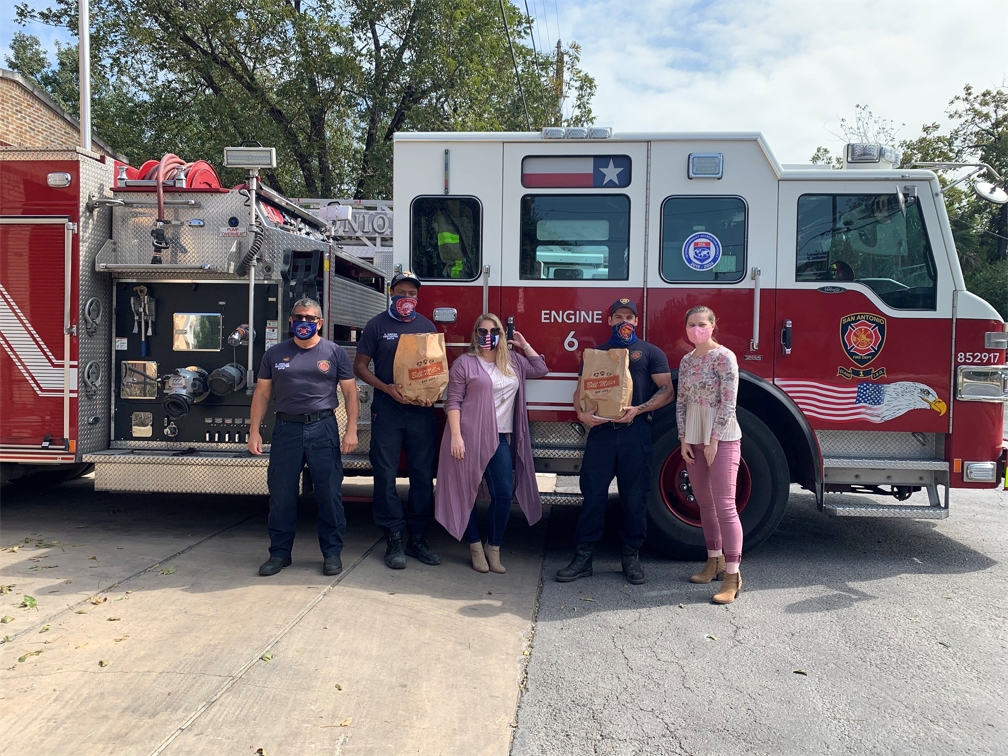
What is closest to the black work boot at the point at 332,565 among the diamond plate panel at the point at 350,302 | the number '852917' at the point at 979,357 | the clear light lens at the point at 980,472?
the diamond plate panel at the point at 350,302

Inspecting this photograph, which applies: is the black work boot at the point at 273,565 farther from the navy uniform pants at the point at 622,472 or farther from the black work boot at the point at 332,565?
the navy uniform pants at the point at 622,472

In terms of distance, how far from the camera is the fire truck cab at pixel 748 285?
5258 mm

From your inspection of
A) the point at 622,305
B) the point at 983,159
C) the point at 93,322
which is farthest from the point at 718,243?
the point at 983,159

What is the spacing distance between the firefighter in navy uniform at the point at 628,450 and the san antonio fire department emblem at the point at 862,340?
1.35m

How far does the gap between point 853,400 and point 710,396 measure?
1.33 metres

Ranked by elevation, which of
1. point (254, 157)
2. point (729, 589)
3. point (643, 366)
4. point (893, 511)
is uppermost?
point (254, 157)

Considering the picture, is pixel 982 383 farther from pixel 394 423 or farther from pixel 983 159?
pixel 983 159

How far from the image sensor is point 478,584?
16.4ft

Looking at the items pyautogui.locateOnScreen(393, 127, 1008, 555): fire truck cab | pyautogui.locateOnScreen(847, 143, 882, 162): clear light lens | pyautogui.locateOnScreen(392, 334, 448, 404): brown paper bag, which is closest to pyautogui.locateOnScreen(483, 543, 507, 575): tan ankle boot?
pyautogui.locateOnScreen(393, 127, 1008, 555): fire truck cab

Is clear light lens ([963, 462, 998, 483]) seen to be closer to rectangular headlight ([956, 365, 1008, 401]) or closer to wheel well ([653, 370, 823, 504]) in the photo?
rectangular headlight ([956, 365, 1008, 401])

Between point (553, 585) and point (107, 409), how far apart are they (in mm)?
3749

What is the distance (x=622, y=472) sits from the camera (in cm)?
498

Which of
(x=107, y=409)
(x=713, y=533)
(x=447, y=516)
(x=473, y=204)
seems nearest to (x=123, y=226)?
(x=107, y=409)

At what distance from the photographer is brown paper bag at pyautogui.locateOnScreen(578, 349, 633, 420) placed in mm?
4824
